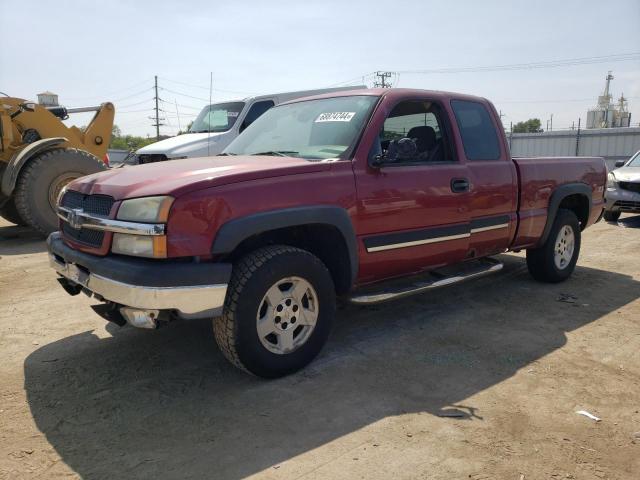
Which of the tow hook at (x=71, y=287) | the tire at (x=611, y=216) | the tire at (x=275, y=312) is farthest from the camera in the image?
the tire at (x=611, y=216)

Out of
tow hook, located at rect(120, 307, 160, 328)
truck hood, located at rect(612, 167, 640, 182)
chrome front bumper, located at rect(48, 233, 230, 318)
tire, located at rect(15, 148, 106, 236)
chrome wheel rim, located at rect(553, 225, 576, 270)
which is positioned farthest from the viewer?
truck hood, located at rect(612, 167, 640, 182)

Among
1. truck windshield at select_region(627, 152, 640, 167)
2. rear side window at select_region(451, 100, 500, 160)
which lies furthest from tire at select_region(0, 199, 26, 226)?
truck windshield at select_region(627, 152, 640, 167)

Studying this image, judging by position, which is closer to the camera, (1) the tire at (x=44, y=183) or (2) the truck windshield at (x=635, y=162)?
(1) the tire at (x=44, y=183)

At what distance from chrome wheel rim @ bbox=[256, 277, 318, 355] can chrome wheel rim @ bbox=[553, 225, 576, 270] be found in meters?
3.47

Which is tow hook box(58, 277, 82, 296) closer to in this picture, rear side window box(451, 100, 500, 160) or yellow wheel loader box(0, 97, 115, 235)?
rear side window box(451, 100, 500, 160)

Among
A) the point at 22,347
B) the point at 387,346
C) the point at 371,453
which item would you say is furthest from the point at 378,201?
the point at 22,347

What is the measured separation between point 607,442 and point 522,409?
463mm

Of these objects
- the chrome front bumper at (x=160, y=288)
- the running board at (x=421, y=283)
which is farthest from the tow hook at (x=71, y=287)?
the running board at (x=421, y=283)

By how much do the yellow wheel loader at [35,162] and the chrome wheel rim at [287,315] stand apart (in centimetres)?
625

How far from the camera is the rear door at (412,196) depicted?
379cm

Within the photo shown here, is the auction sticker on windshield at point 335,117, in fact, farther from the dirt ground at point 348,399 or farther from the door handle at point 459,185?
the dirt ground at point 348,399

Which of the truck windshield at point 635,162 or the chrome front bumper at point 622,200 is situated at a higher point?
the truck windshield at point 635,162

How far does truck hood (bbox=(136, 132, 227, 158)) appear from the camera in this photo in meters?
9.89

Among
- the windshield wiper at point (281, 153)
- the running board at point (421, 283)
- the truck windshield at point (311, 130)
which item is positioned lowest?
the running board at point (421, 283)
